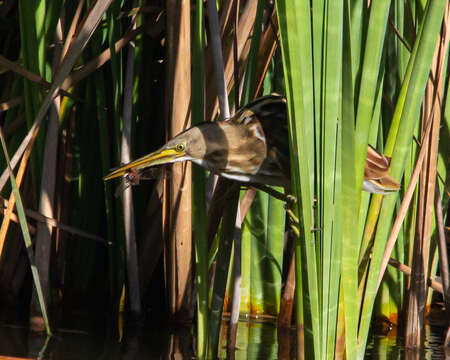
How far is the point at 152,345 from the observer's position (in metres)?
1.84

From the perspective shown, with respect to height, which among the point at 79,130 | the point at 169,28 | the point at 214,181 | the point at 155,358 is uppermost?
the point at 169,28

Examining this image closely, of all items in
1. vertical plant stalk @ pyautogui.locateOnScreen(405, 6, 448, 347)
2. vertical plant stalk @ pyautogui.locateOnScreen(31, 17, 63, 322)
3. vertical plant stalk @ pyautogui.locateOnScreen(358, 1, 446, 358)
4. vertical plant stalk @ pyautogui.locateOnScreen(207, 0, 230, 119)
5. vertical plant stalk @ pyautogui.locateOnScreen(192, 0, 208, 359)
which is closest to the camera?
vertical plant stalk @ pyautogui.locateOnScreen(358, 1, 446, 358)

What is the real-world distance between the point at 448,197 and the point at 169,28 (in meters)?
1.03

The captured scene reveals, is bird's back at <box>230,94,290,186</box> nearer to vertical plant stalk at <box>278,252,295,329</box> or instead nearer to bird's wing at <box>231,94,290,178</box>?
bird's wing at <box>231,94,290,178</box>

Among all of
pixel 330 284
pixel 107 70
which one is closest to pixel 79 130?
pixel 107 70

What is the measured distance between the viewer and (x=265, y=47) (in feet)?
5.50

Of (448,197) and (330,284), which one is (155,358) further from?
(448,197)

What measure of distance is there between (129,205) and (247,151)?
0.61 metres

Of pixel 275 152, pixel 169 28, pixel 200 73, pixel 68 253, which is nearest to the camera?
pixel 200 73

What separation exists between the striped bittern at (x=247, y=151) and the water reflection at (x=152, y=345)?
0.54m

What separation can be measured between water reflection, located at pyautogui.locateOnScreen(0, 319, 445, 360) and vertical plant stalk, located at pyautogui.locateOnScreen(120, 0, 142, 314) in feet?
0.36

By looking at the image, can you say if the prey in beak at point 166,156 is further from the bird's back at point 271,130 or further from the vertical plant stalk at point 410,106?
the vertical plant stalk at point 410,106

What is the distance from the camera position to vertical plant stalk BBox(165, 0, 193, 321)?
67.2 inches

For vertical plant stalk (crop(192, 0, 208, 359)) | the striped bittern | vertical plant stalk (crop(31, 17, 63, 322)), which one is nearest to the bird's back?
the striped bittern
